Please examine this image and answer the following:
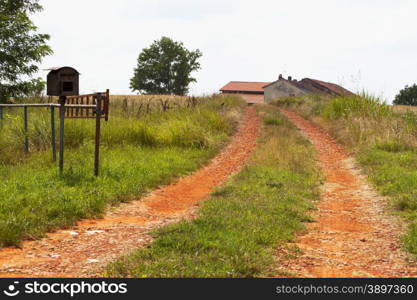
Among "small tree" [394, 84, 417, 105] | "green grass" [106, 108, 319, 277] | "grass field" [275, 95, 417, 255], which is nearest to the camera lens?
"green grass" [106, 108, 319, 277]

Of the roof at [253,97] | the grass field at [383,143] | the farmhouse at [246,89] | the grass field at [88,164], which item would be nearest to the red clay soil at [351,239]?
the grass field at [383,143]

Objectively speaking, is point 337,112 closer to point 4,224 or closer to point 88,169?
point 88,169

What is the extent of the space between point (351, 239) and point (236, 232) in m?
1.71

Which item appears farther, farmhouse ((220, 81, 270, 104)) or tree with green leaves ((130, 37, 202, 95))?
farmhouse ((220, 81, 270, 104))

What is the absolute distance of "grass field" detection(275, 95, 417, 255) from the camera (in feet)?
28.3

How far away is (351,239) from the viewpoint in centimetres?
679

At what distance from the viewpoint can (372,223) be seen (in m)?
7.76

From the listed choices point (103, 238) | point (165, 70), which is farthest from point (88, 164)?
point (165, 70)

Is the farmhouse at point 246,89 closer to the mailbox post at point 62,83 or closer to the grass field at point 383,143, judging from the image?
the grass field at point 383,143

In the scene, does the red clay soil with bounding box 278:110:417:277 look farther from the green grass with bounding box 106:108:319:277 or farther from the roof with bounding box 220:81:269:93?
the roof with bounding box 220:81:269:93

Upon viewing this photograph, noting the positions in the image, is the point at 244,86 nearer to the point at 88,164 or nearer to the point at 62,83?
the point at 88,164

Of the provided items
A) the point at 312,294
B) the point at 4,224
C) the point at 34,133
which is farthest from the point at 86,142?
the point at 312,294

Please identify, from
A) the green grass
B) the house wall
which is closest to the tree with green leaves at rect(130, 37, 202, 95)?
the house wall

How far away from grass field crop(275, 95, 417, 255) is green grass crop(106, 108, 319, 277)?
154cm
